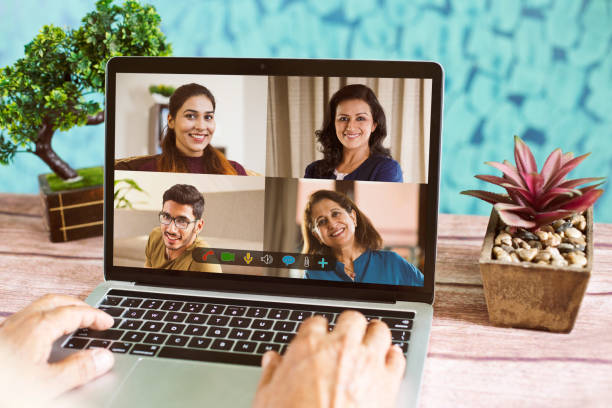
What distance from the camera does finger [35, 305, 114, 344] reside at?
544mm

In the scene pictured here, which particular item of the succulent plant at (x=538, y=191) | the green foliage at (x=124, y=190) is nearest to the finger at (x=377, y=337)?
the succulent plant at (x=538, y=191)

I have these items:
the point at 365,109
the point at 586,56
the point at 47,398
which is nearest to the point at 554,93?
the point at 586,56

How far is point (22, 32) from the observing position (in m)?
1.54

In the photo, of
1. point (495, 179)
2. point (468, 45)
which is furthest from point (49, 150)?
point (468, 45)

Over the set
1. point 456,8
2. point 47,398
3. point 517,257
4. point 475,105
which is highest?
point 456,8

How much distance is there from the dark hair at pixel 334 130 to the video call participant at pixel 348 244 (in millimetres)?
39

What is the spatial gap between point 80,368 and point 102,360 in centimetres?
2

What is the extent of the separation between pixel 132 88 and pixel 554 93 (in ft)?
4.01

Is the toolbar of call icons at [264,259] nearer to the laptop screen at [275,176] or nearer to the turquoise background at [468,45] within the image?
the laptop screen at [275,176]

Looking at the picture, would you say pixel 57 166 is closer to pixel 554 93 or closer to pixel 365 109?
pixel 365 109

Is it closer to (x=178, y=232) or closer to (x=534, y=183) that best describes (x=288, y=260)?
(x=178, y=232)

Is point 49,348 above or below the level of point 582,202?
below

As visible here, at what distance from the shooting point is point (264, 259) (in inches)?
27.6

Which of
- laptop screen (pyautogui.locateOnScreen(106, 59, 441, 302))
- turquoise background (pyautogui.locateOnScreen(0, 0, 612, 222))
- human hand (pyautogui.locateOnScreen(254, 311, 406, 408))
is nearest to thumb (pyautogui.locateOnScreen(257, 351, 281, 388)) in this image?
human hand (pyautogui.locateOnScreen(254, 311, 406, 408))
